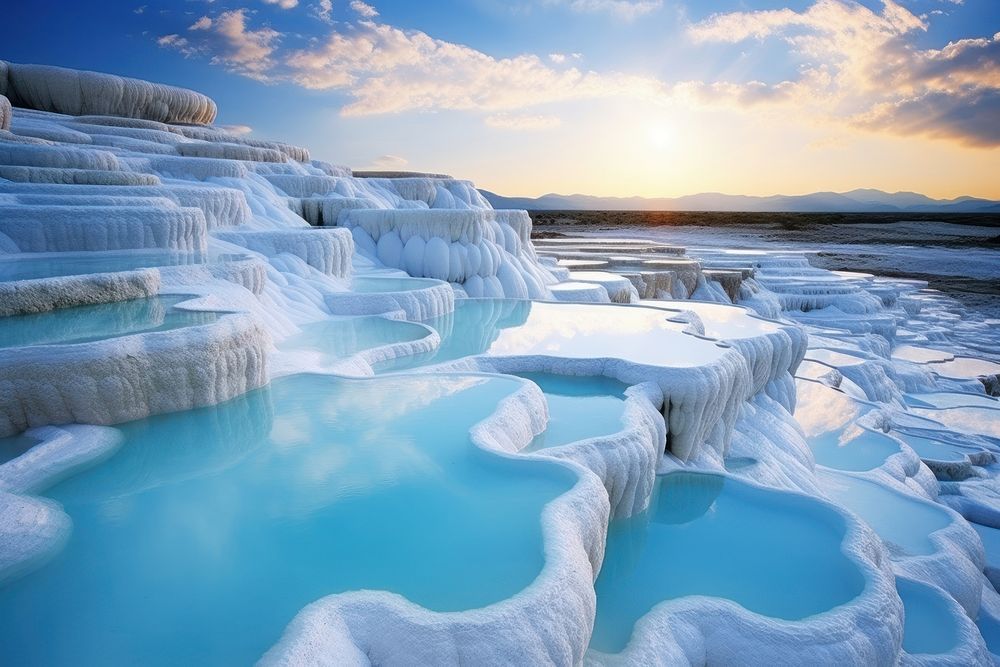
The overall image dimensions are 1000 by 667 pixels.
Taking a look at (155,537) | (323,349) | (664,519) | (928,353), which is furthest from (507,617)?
(928,353)

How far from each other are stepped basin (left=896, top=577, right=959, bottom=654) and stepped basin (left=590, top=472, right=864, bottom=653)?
78 cm

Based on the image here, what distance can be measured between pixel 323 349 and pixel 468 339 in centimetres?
157

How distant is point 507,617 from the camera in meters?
1.84

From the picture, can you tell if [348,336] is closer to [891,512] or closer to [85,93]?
[891,512]

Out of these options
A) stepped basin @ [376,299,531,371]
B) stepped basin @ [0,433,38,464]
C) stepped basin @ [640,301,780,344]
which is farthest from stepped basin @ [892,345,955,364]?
stepped basin @ [0,433,38,464]

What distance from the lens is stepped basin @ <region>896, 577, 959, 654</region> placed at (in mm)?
3355

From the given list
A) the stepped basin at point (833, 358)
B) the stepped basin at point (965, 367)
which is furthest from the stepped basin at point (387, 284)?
the stepped basin at point (965, 367)

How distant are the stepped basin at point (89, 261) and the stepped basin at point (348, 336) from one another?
1073 millimetres

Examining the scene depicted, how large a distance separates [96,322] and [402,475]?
2.39 m

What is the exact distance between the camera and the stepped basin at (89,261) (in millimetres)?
4465

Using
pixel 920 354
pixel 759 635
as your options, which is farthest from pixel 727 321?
pixel 920 354

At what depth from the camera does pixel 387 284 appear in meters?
8.56

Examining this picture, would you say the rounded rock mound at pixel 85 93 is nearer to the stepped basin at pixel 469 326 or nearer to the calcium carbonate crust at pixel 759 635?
the stepped basin at pixel 469 326

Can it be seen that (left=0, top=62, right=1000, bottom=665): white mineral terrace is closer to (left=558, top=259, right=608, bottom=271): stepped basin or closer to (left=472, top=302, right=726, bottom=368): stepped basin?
(left=472, top=302, right=726, bottom=368): stepped basin
